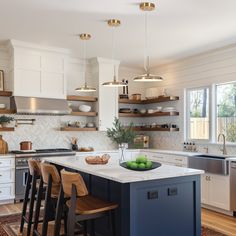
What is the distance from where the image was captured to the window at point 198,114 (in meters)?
6.06

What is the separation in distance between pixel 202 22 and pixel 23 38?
9.83ft

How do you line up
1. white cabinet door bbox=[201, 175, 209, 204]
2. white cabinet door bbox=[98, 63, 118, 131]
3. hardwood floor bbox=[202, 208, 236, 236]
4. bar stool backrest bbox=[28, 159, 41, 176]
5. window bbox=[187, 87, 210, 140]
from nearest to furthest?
bar stool backrest bbox=[28, 159, 41, 176], hardwood floor bbox=[202, 208, 236, 236], white cabinet door bbox=[201, 175, 209, 204], window bbox=[187, 87, 210, 140], white cabinet door bbox=[98, 63, 118, 131]

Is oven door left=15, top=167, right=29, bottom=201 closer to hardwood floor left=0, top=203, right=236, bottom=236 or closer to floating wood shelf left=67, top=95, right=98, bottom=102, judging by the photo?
hardwood floor left=0, top=203, right=236, bottom=236

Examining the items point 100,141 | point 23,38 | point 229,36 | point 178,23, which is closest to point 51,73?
point 23,38

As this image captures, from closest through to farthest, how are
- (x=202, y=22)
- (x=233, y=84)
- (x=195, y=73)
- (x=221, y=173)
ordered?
(x=202, y=22) → (x=221, y=173) → (x=233, y=84) → (x=195, y=73)

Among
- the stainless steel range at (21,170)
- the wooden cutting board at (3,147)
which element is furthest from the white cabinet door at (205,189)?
the wooden cutting board at (3,147)

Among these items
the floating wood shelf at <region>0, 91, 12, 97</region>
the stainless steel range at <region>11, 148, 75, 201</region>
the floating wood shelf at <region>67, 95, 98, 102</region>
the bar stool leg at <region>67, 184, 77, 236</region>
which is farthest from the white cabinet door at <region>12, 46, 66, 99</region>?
the bar stool leg at <region>67, 184, 77, 236</region>

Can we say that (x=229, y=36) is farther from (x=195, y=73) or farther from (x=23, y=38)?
(x=23, y=38)

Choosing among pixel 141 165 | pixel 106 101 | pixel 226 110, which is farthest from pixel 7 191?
pixel 226 110

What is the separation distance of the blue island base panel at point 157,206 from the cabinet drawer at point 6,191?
2486 millimetres

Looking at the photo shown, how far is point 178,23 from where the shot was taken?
14.2 ft

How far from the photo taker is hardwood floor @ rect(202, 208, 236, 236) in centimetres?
400

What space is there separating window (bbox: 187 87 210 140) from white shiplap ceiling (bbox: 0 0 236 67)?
907 millimetres

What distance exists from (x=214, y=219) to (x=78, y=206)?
2.60 m
